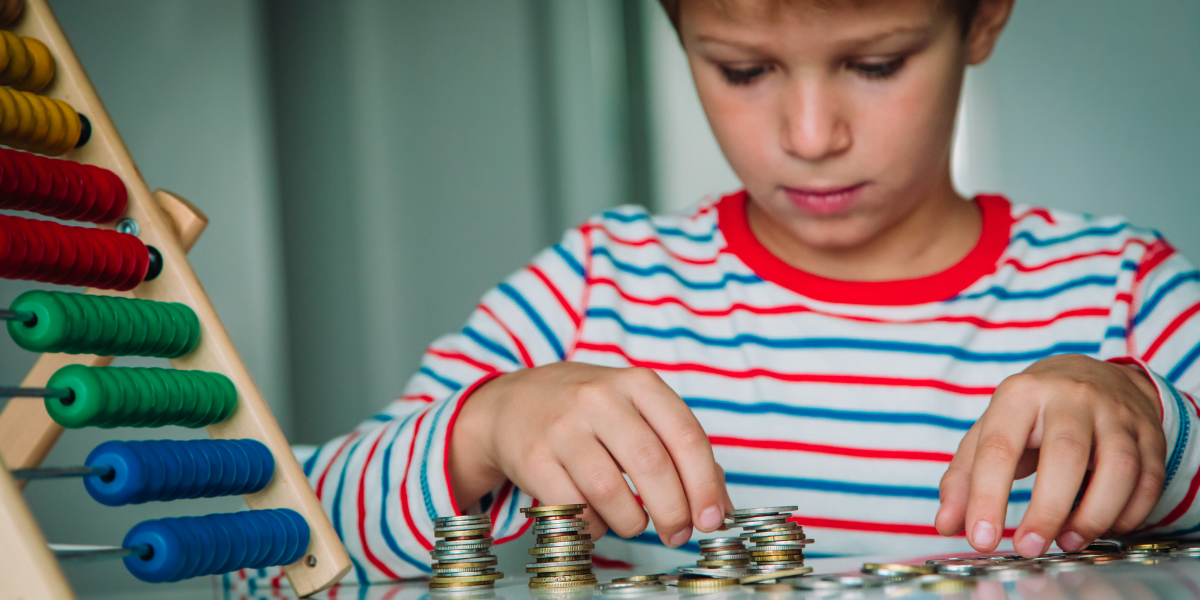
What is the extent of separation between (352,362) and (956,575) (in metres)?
1.86

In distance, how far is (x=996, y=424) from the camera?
0.71 metres

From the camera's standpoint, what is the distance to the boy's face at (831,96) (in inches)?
37.8

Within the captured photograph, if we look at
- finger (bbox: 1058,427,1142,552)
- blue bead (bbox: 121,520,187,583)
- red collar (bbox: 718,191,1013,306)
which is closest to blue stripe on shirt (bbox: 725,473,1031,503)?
red collar (bbox: 718,191,1013,306)

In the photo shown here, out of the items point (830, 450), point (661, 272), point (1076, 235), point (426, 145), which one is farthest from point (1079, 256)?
point (426, 145)

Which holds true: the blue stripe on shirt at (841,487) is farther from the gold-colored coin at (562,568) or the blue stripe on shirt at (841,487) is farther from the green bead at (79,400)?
the green bead at (79,400)

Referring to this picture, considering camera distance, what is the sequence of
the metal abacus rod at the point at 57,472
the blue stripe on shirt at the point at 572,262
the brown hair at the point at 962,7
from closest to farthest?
the metal abacus rod at the point at 57,472, the brown hair at the point at 962,7, the blue stripe on shirt at the point at 572,262

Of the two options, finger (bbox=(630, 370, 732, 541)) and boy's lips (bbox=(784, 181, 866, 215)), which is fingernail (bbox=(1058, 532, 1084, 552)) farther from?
boy's lips (bbox=(784, 181, 866, 215))

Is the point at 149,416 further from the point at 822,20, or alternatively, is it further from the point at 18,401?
the point at 822,20

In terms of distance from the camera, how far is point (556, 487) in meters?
0.77

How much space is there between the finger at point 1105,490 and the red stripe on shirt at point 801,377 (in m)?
0.39

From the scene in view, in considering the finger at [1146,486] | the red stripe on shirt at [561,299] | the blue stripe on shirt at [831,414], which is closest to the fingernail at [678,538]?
the finger at [1146,486]

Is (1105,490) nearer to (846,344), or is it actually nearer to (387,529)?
(846,344)

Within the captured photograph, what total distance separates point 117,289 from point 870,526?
30.7 inches

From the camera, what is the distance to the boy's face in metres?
0.96
